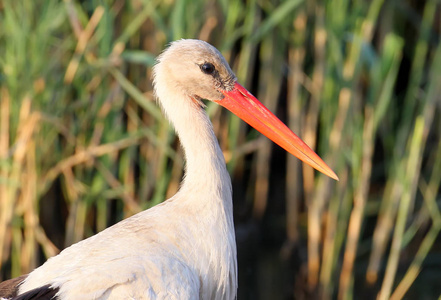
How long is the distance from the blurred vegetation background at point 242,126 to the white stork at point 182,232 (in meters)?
0.96

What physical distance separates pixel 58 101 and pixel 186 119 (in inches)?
60.0

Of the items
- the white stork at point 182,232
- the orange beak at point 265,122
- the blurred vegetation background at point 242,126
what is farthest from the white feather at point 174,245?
the blurred vegetation background at point 242,126

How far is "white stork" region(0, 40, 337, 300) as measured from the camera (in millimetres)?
3213

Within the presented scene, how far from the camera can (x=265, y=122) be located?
12.5 feet

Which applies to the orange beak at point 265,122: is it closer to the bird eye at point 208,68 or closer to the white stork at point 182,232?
the white stork at point 182,232

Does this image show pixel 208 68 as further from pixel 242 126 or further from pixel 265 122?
pixel 242 126

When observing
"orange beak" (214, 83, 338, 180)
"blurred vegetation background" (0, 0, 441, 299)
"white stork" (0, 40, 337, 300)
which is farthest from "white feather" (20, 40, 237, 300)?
"blurred vegetation background" (0, 0, 441, 299)

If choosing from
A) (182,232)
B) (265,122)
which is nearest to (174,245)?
(182,232)

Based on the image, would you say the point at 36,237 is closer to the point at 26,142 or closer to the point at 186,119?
the point at 26,142

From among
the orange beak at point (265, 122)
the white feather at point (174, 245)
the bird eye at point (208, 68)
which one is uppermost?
the bird eye at point (208, 68)

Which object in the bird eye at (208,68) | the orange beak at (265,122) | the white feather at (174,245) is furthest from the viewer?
the orange beak at (265,122)

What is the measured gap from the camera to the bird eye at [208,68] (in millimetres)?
3652

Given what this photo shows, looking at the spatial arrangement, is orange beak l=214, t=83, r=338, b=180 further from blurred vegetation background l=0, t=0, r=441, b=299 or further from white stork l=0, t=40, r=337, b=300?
blurred vegetation background l=0, t=0, r=441, b=299

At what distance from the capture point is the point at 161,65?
3.69 meters
